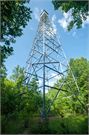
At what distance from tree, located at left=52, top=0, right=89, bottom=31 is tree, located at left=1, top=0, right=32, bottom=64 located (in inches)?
75.5

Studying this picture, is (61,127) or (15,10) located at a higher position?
(15,10)

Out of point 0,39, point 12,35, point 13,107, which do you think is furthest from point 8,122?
point 12,35

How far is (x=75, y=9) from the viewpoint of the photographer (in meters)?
4.13

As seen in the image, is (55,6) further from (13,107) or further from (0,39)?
(13,107)

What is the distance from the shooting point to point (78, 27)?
14.7ft

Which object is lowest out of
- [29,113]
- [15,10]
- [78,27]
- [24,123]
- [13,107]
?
[24,123]

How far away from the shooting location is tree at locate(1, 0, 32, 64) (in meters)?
3.25

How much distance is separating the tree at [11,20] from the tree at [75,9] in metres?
1.92

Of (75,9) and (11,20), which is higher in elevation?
(75,9)

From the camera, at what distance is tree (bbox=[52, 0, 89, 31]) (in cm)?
359

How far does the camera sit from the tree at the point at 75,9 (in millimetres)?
3594

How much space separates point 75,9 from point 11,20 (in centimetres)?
385

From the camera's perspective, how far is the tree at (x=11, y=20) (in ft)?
10.7

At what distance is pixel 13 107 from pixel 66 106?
8.32 meters
